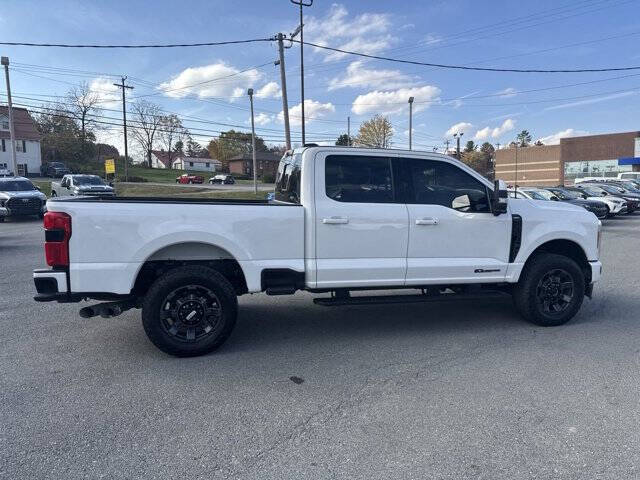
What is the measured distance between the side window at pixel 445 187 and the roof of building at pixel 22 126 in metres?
73.4

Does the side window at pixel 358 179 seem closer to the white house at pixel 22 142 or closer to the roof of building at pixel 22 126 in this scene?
the white house at pixel 22 142

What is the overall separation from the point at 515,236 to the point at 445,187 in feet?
3.30

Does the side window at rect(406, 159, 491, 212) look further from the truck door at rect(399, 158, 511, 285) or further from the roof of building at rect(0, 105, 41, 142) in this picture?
the roof of building at rect(0, 105, 41, 142)

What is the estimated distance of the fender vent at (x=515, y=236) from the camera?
17.8ft

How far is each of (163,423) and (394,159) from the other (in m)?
3.41

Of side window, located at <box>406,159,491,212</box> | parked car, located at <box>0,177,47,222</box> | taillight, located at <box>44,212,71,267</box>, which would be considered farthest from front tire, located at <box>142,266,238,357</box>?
parked car, located at <box>0,177,47,222</box>

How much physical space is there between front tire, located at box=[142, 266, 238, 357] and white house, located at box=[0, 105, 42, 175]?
70.0 meters

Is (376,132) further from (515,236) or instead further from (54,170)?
(515,236)

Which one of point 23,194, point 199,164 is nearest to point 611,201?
point 23,194

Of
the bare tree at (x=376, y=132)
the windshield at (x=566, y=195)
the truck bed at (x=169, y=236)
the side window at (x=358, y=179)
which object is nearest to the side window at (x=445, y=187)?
the side window at (x=358, y=179)

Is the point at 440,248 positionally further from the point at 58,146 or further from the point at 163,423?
the point at 58,146

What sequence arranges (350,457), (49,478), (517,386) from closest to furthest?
1. (49,478)
2. (350,457)
3. (517,386)

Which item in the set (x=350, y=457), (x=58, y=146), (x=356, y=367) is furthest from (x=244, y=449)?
(x=58, y=146)

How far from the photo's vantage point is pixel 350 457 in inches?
118
